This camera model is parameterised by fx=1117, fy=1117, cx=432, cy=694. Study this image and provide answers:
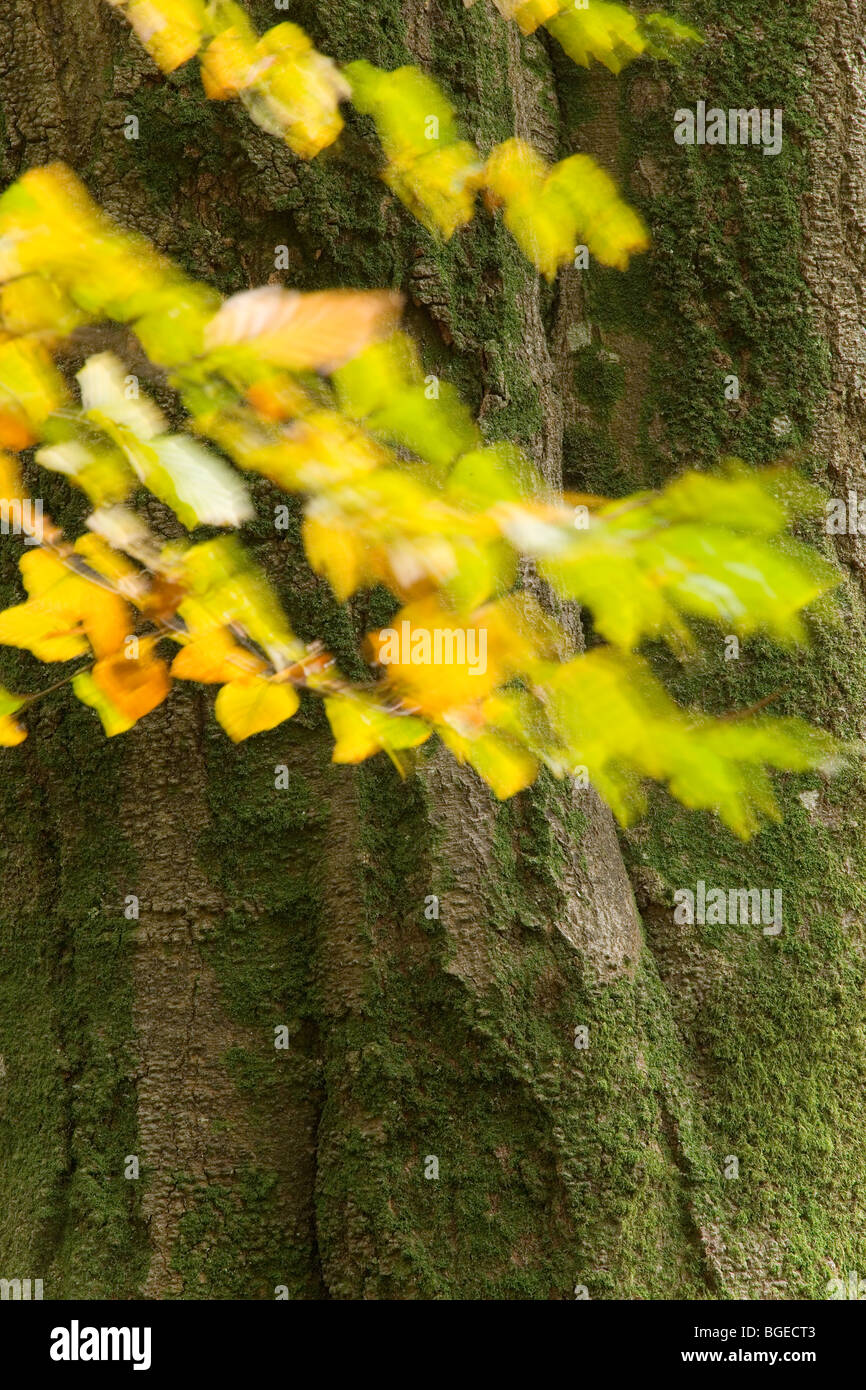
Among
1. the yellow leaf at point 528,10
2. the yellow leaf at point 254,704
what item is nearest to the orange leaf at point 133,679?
the yellow leaf at point 254,704

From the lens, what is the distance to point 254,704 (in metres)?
1.90

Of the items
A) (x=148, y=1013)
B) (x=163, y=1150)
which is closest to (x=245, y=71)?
(x=148, y=1013)

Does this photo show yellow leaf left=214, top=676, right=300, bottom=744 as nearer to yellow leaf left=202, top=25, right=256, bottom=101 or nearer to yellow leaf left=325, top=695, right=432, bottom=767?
yellow leaf left=325, top=695, right=432, bottom=767

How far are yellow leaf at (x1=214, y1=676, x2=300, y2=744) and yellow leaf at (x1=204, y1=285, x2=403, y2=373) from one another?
561 millimetres

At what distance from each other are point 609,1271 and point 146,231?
2.08 m

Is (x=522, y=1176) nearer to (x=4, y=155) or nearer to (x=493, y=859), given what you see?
(x=493, y=859)

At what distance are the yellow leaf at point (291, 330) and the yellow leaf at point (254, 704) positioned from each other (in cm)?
56

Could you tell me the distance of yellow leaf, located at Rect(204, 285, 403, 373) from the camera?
148 cm

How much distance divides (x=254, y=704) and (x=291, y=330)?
2.12 feet

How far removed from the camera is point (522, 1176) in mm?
2053

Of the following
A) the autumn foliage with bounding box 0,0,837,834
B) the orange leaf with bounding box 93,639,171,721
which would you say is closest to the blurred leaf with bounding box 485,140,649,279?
the autumn foliage with bounding box 0,0,837,834

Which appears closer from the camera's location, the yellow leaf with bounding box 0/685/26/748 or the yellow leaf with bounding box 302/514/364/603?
the yellow leaf with bounding box 302/514/364/603

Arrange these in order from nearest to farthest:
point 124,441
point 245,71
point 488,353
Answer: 1. point 124,441
2. point 245,71
3. point 488,353

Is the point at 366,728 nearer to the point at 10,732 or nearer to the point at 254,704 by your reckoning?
the point at 254,704
